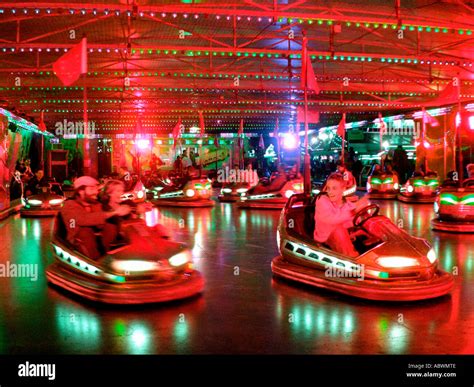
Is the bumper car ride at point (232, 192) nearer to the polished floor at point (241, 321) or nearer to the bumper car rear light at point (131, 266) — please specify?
the polished floor at point (241, 321)

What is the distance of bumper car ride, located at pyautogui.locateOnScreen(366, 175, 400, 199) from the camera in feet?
49.4

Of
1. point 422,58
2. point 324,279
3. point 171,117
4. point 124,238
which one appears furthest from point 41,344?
point 171,117

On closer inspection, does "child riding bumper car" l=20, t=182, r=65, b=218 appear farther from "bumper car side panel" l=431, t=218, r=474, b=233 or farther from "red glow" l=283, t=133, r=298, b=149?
"red glow" l=283, t=133, r=298, b=149

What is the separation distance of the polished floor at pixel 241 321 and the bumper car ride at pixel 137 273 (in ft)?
0.26

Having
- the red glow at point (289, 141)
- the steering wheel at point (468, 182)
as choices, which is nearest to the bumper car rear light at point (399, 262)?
the steering wheel at point (468, 182)

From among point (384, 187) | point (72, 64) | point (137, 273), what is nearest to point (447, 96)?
point (384, 187)

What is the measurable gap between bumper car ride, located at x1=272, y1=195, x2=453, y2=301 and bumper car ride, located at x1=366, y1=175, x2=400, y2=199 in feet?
34.4

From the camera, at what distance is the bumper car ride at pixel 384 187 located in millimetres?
15047

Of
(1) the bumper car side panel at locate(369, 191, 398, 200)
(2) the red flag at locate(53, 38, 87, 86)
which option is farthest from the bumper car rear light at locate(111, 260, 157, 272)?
(1) the bumper car side panel at locate(369, 191, 398, 200)

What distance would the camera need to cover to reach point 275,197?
490 inches

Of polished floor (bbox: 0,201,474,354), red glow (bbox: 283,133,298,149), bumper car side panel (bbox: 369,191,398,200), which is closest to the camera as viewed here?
polished floor (bbox: 0,201,474,354)

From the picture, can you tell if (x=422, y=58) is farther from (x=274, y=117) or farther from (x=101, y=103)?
(x=274, y=117)

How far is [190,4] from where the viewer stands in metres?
7.57

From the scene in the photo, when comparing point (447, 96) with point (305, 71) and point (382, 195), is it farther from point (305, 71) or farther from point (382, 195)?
point (305, 71)
